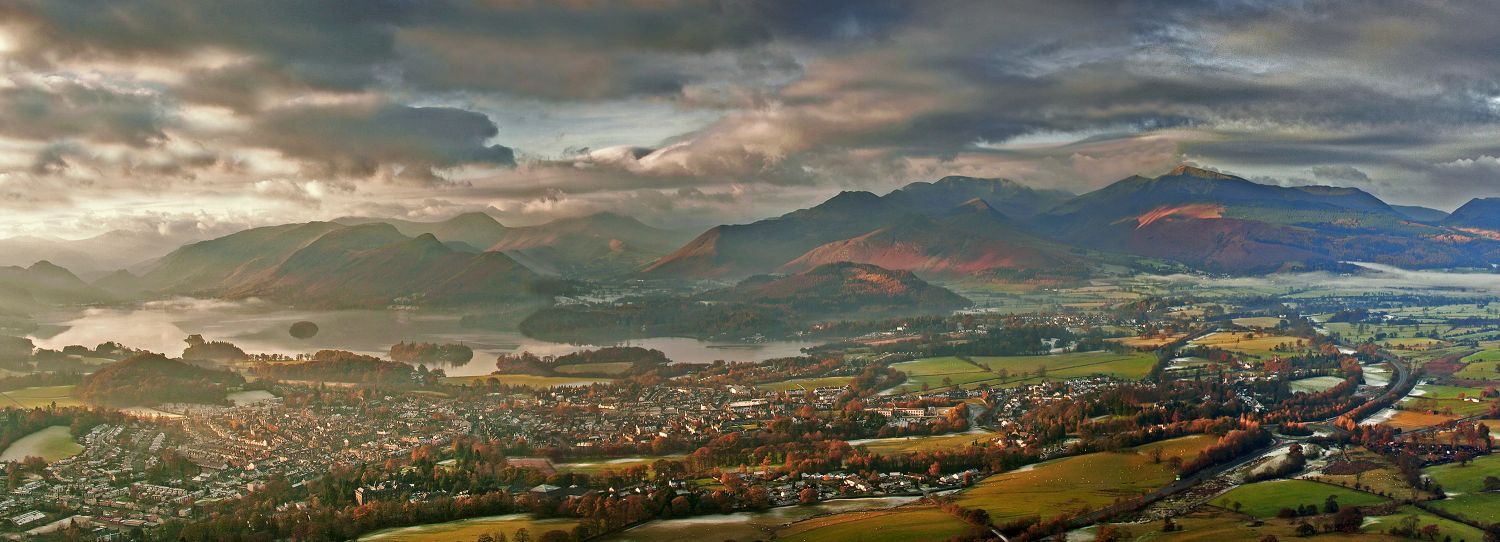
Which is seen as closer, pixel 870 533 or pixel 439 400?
pixel 870 533

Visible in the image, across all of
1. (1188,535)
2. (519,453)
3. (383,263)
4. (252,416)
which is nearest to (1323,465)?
(1188,535)

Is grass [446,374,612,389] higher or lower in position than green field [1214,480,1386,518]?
higher

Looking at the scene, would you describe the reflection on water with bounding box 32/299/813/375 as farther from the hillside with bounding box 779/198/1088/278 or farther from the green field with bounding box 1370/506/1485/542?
the hillside with bounding box 779/198/1088/278

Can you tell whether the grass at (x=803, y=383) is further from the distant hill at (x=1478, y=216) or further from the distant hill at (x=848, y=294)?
the distant hill at (x=1478, y=216)

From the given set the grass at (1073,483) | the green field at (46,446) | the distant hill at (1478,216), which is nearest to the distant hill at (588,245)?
the green field at (46,446)

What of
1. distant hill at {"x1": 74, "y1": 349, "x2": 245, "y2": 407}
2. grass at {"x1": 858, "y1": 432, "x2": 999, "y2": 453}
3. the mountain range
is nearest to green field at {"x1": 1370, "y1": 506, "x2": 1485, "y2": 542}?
grass at {"x1": 858, "y1": 432, "x2": 999, "y2": 453}

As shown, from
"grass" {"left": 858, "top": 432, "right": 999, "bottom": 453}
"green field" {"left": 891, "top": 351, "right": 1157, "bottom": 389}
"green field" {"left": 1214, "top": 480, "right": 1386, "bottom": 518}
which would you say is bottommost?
"green field" {"left": 1214, "top": 480, "right": 1386, "bottom": 518}

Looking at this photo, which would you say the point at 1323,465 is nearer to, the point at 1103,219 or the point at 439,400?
the point at 439,400
